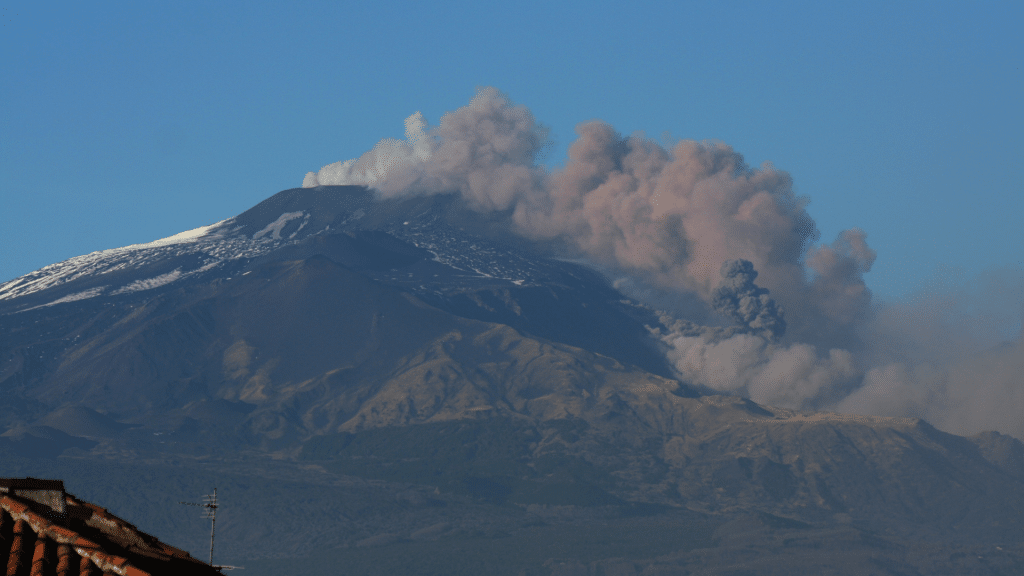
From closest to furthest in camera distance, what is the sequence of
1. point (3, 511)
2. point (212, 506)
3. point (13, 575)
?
point (13, 575) < point (3, 511) < point (212, 506)

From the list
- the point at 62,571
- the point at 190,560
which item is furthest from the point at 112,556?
the point at 190,560

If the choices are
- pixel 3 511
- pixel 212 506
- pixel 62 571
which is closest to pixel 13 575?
pixel 62 571

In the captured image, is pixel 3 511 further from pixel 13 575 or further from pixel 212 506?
pixel 212 506

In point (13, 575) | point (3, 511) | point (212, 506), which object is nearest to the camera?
point (13, 575)

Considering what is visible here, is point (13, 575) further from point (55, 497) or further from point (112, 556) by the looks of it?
point (55, 497)

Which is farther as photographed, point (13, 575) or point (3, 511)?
point (3, 511)
